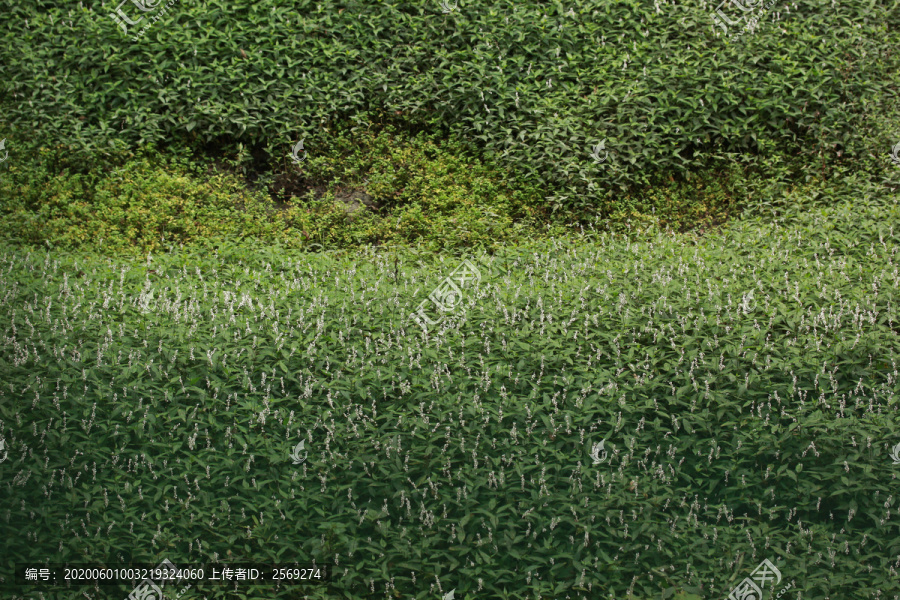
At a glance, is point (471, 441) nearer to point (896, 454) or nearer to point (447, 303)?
point (447, 303)

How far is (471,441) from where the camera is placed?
17.9 feet

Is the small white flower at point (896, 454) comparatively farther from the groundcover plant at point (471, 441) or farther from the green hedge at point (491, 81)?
the green hedge at point (491, 81)

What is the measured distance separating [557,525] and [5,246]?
25.2 feet

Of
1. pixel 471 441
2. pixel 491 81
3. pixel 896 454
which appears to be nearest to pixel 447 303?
pixel 471 441

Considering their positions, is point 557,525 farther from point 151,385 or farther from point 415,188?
point 415,188

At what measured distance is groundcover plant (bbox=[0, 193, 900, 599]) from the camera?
4.96 metres

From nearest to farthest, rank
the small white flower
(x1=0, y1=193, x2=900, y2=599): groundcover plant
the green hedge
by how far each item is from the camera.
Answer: (x1=0, y1=193, x2=900, y2=599): groundcover plant, the small white flower, the green hedge

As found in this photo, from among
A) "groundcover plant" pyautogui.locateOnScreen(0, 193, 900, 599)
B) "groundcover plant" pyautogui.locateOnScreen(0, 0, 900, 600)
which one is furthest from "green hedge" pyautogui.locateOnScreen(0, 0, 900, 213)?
"groundcover plant" pyautogui.locateOnScreen(0, 193, 900, 599)

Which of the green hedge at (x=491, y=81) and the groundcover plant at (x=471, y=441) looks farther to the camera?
the green hedge at (x=491, y=81)

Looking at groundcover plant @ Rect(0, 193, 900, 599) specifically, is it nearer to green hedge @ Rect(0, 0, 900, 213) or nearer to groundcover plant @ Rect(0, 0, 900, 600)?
groundcover plant @ Rect(0, 0, 900, 600)

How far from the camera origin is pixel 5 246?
9414 millimetres

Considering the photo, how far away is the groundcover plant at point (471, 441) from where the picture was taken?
4.96m

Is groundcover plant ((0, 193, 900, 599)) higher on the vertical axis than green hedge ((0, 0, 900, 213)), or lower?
lower

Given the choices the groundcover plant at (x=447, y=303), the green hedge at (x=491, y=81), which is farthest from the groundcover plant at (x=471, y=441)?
the green hedge at (x=491, y=81)
